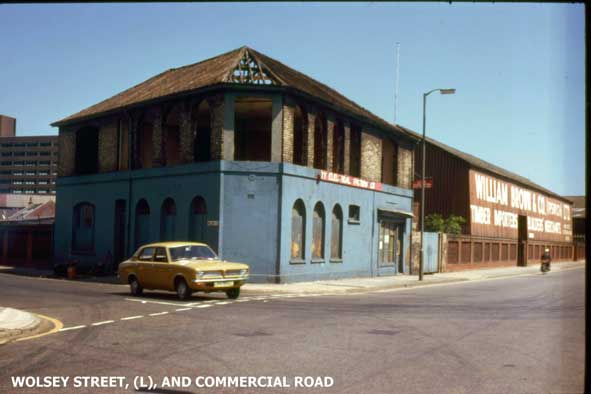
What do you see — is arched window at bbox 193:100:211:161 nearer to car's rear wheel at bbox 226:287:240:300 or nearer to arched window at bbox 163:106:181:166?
arched window at bbox 163:106:181:166

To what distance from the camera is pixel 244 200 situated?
→ 25.1 m

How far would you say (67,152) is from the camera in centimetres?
3459

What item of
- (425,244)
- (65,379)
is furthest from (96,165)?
(65,379)

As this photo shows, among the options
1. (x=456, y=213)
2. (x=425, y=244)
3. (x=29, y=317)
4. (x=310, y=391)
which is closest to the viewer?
(x=310, y=391)

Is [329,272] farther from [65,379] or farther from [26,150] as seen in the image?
[26,150]

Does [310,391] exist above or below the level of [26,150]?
below

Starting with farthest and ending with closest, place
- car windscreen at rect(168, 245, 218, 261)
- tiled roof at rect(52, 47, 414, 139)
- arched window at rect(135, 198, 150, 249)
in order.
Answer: arched window at rect(135, 198, 150, 249) → tiled roof at rect(52, 47, 414, 139) → car windscreen at rect(168, 245, 218, 261)

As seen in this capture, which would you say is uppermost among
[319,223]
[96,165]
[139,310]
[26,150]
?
[26,150]

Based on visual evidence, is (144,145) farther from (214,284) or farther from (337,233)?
(214,284)

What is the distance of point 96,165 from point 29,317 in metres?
21.9

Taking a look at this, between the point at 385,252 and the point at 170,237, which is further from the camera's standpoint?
the point at 385,252

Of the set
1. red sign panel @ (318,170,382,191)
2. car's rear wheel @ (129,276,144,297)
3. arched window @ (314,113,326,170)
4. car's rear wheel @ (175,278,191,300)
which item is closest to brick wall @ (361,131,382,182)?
red sign panel @ (318,170,382,191)

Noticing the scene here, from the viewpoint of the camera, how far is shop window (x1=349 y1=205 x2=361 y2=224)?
30.4 m

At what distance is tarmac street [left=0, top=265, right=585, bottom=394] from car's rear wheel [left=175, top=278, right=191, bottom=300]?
1.73ft
